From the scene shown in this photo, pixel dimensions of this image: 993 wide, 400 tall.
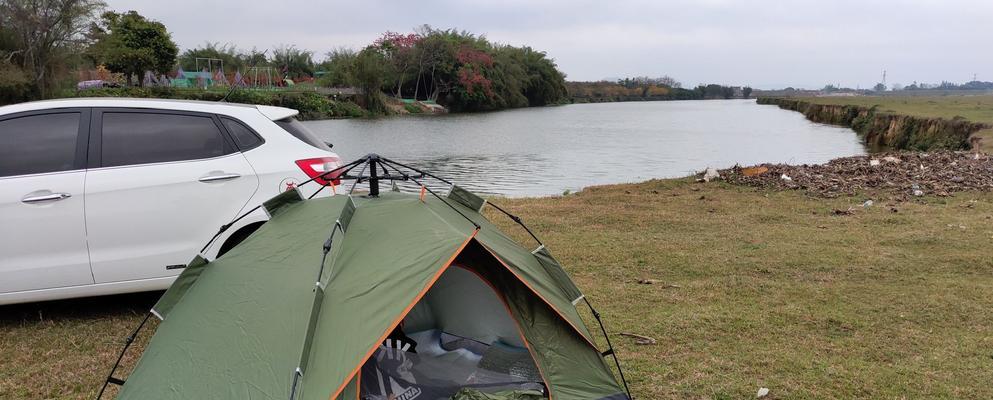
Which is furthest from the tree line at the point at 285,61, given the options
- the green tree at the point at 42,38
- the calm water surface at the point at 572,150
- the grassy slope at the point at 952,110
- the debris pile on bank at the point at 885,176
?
the grassy slope at the point at 952,110

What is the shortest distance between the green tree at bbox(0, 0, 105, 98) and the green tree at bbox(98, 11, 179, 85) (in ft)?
27.8

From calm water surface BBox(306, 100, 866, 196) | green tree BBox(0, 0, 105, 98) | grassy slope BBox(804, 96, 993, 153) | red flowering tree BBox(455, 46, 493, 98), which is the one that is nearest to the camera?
calm water surface BBox(306, 100, 866, 196)

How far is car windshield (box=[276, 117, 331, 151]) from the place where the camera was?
5434mm

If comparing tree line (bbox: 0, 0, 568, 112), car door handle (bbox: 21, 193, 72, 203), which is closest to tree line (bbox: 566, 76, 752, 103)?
tree line (bbox: 0, 0, 568, 112)

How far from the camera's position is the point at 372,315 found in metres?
3.23

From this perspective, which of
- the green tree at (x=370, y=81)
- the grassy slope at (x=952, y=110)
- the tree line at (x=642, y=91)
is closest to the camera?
the grassy slope at (x=952, y=110)

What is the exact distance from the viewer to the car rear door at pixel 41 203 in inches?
183

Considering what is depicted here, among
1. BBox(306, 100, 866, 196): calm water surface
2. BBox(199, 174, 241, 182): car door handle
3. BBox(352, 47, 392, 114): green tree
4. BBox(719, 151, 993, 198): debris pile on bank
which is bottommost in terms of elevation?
BBox(306, 100, 866, 196): calm water surface

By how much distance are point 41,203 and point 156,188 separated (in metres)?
0.73

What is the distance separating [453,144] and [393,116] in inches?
1143

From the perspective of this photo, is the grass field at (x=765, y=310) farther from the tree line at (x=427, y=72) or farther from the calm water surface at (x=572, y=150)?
the tree line at (x=427, y=72)

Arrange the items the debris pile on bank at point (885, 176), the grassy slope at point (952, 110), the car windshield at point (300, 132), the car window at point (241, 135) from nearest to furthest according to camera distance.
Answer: the car window at point (241, 135)
the car windshield at point (300, 132)
the debris pile on bank at point (885, 176)
the grassy slope at point (952, 110)

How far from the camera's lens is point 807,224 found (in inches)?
371

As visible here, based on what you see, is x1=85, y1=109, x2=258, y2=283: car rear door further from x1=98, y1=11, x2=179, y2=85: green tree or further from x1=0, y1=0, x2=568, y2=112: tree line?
x1=98, y1=11, x2=179, y2=85: green tree
